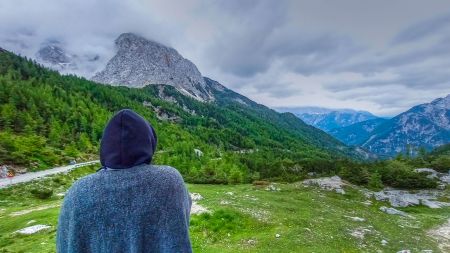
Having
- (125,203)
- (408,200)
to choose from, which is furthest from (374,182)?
(125,203)

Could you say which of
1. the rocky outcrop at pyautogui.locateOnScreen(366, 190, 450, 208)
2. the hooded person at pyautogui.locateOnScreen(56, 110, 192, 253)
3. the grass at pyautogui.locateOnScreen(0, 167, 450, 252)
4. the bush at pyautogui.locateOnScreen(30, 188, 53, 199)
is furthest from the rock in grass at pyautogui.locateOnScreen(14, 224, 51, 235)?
the rocky outcrop at pyautogui.locateOnScreen(366, 190, 450, 208)

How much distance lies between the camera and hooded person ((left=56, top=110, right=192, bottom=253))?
174 inches

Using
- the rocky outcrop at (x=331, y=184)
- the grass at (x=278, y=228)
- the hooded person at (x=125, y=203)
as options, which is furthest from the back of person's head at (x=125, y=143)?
the rocky outcrop at (x=331, y=184)

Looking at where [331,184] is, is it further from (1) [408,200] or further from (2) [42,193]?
(2) [42,193]

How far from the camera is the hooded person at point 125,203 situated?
4.42 metres

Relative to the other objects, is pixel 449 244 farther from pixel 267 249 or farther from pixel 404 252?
pixel 267 249

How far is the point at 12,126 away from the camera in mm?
102062

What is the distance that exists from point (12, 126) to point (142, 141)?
116 metres

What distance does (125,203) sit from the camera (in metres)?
4.42

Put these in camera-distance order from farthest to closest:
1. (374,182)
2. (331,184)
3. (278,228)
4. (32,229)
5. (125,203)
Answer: (374,182) → (331,184) → (32,229) → (278,228) → (125,203)

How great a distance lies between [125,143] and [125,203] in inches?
30.5

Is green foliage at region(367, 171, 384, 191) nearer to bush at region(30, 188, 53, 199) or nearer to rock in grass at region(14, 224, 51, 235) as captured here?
bush at region(30, 188, 53, 199)

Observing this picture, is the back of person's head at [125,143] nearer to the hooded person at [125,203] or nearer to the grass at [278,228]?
the hooded person at [125,203]

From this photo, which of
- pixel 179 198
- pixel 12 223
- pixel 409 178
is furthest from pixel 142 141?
pixel 409 178
